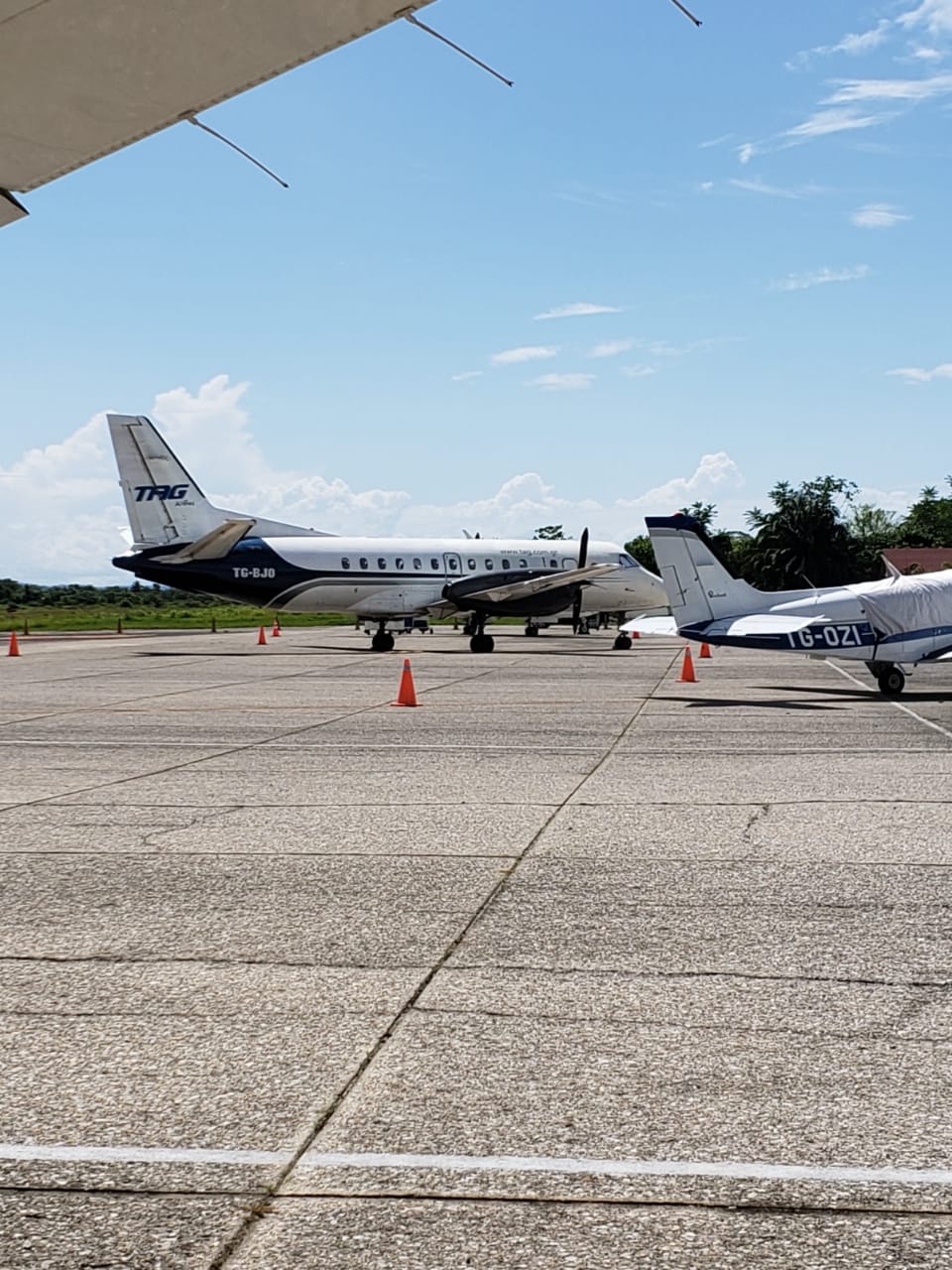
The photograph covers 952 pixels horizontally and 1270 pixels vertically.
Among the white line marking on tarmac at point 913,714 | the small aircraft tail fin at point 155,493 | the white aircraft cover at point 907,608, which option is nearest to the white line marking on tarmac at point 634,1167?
the white line marking on tarmac at point 913,714

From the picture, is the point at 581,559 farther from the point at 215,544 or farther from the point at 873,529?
the point at 873,529

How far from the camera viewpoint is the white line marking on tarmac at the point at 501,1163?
152 inches

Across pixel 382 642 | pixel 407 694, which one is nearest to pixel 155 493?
pixel 382 642

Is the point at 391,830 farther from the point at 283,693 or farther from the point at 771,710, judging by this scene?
the point at 283,693

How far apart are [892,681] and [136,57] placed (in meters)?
19.5

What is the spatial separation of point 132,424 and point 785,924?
35.8 metres

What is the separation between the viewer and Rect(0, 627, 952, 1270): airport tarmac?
3.60m

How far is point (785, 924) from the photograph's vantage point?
22.5 feet

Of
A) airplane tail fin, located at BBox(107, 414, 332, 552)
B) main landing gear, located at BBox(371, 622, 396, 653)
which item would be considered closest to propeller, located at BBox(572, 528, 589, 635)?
main landing gear, located at BBox(371, 622, 396, 653)

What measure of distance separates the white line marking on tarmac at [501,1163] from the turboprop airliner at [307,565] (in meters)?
34.5

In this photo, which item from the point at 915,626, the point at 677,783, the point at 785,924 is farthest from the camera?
the point at 915,626

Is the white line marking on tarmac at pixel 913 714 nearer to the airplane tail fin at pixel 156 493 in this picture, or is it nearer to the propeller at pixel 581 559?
the propeller at pixel 581 559

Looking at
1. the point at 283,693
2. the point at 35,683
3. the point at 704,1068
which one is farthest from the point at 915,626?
the point at 704,1068

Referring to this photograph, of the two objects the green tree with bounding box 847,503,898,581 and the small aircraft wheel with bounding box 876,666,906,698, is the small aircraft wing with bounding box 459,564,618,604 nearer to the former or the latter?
the small aircraft wheel with bounding box 876,666,906,698
